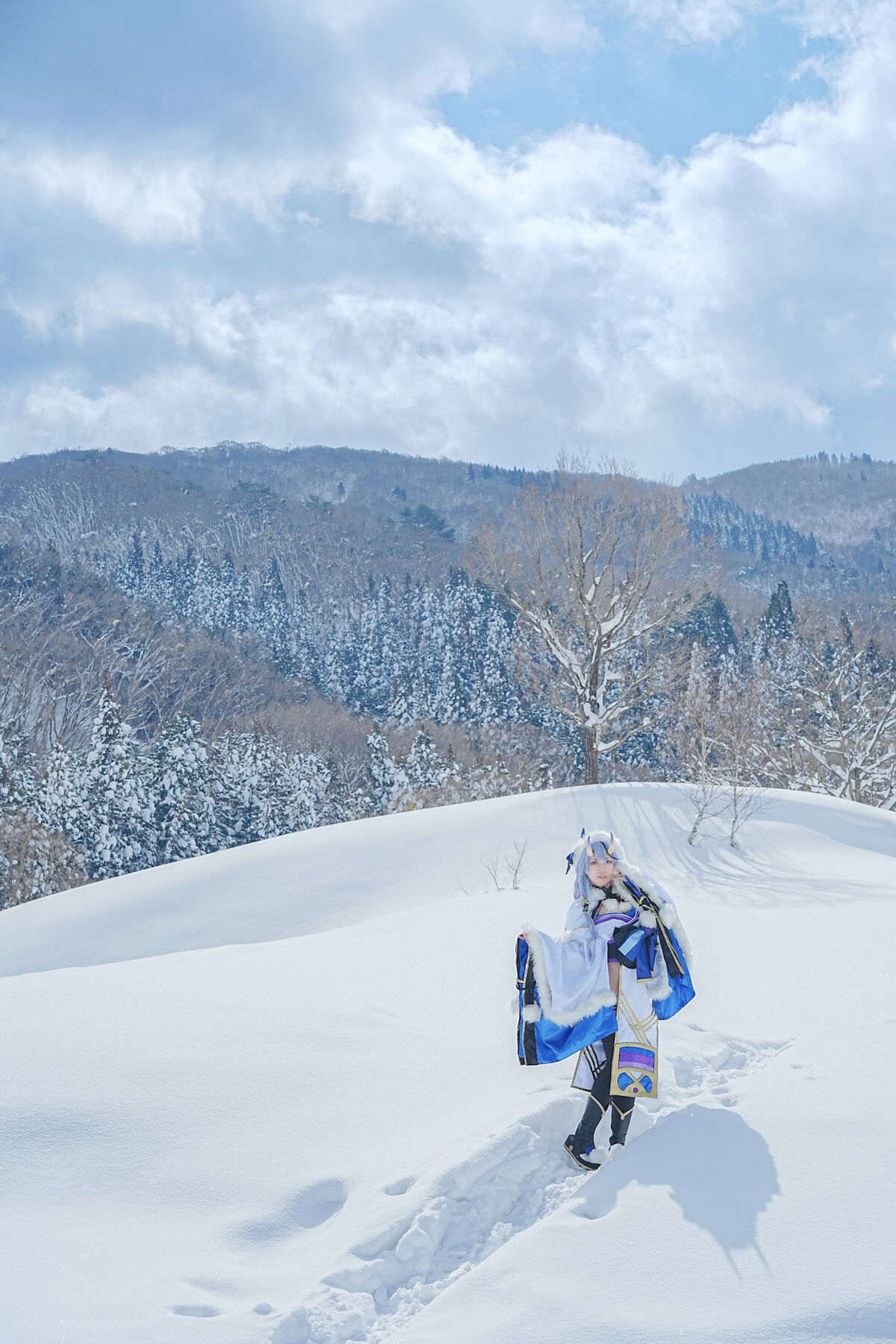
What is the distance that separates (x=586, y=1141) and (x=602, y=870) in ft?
4.36

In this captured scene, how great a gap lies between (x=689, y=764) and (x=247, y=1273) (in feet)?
53.7

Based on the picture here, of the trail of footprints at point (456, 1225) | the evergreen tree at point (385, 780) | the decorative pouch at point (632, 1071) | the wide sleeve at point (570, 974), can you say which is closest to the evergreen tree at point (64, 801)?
the evergreen tree at point (385, 780)

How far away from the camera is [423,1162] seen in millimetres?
3811

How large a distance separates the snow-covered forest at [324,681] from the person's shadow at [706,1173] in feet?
37.7

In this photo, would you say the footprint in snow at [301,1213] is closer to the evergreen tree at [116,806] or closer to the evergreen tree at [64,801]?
the evergreen tree at [64,801]

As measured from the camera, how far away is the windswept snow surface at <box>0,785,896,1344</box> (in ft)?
9.18

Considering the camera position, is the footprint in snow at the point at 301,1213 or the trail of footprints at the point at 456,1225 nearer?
the trail of footprints at the point at 456,1225

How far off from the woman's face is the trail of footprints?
1.26 m

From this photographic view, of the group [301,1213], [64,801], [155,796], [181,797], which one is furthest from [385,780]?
[301,1213]

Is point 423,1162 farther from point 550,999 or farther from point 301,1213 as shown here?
A: point 550,999

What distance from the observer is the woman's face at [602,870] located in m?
4.23

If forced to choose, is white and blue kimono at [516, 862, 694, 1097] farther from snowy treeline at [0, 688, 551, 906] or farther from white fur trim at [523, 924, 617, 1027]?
snowy treeline at [0, 688, 551, 906]

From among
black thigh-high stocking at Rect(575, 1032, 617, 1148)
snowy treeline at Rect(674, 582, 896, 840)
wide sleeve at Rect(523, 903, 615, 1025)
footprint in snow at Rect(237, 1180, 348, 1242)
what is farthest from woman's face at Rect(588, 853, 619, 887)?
snowy treeline at Rect(674, 582, 896, 840)

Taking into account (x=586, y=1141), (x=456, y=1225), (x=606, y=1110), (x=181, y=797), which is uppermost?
(x=606, y=1110)
